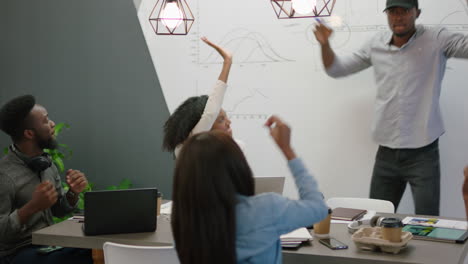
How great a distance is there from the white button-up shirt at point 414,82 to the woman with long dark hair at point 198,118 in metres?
1.07

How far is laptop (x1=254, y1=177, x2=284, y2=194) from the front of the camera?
8.71 feet

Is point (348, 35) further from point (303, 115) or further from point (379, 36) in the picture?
point (303, 115)

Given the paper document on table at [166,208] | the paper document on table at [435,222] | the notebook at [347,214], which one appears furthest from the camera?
the paper document on table at [166,208]

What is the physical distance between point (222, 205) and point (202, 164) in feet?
0.43

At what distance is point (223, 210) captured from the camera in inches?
62.3

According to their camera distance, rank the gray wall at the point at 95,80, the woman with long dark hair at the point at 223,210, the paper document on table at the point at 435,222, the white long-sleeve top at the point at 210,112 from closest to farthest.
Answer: the woman with long dark hair at the point at 223,210, the paper document on table at the point at 435,222, the white long-sleeve top at the point at 210,112, the gray wall at the point at 95,80

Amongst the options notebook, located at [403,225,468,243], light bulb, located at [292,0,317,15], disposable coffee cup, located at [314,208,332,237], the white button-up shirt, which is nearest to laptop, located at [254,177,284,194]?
disposable coffee cup, located at [314,208,332,237]

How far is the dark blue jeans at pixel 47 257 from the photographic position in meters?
2.70

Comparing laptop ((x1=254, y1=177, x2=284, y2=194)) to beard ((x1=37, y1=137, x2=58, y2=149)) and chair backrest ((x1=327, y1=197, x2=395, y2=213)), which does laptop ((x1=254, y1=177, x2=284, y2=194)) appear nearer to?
chair backrest ((x1=327, y1=197, x2=395, y2=213))

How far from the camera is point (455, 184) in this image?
3646 millimetres

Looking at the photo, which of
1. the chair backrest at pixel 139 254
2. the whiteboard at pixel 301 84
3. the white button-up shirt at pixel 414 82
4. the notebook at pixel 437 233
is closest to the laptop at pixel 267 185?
the notebook at pixel 437 233

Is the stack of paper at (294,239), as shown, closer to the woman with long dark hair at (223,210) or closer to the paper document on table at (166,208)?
the woman with long dark hair at (223,210)

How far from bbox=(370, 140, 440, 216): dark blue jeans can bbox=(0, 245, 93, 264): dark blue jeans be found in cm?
190

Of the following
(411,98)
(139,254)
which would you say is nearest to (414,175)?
(411,98)
